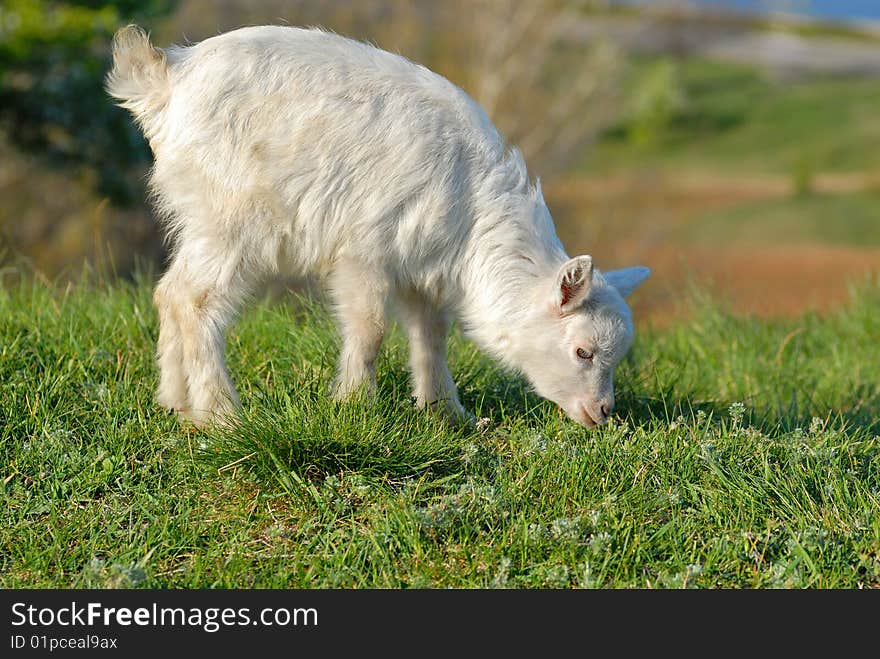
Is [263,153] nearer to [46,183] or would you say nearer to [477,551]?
[477,551]

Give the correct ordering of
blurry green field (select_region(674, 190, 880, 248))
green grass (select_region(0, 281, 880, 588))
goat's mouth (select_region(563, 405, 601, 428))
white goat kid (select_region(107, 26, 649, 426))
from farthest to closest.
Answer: blurry green field (select_region(674, 190, 880, 248)), goat's mouth (select_region(563, 405, 601, 428)), white goat kid (select_region(107, 26, 649, 426)), green grass (select_region(0, 281, 880, 588))

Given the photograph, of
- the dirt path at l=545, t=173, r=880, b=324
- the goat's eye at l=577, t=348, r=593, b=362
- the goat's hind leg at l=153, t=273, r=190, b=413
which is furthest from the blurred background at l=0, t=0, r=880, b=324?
the goat's eye at l=577, t=348, r=593, b=362

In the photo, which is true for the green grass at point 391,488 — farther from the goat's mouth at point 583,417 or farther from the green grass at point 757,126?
the green grass at point 757,126

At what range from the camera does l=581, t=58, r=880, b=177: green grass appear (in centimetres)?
3488

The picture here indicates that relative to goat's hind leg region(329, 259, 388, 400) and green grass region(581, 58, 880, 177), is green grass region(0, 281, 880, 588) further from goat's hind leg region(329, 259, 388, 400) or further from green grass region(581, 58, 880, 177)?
green grass region(581, 58, 880, 177)

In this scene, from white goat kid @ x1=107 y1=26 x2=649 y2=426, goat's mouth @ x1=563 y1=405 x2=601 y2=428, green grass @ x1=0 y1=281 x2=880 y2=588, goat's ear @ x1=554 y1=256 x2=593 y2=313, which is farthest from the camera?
goat's mouth @ x1=563 y1=405 x2=601 y2=428

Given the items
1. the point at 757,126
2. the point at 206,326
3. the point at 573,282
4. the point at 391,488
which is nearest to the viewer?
the point at 391,488

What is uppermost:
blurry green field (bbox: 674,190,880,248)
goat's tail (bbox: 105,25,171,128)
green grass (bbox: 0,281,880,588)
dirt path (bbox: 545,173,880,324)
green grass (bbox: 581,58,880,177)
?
goat's tail (bbox: 105,25,171,128)

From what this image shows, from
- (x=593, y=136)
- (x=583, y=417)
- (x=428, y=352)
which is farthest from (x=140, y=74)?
(x=593, y=136)

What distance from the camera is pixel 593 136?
62.9 ft

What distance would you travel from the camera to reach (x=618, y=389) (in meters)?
5.79

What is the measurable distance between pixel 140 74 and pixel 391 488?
231 cm

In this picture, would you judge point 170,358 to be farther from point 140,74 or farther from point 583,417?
point 583,417

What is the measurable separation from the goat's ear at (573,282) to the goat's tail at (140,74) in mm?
2051
